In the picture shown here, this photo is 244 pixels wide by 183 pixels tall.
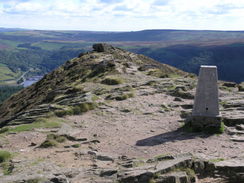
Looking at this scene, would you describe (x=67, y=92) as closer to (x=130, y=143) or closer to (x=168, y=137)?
(x=130, y=143)

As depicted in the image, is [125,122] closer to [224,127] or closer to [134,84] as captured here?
[224,127]

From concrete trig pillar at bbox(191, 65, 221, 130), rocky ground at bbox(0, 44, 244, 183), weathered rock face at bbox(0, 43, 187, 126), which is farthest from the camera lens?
weathered rock face at bbox(0, 43, 187, 126)

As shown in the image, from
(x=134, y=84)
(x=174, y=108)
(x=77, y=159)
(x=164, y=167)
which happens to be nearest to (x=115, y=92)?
(x=134, y=84)

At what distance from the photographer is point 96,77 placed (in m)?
44.9

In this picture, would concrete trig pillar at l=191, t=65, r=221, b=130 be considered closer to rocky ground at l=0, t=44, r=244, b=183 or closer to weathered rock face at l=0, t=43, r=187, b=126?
rocky ground at l=0, t=44, r=244, b=183

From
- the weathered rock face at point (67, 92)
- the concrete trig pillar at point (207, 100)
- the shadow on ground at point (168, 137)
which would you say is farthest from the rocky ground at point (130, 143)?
the concrete trig pillar at point (207, 100)

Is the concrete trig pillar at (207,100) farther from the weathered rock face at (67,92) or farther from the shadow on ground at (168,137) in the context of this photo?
the weathered rock face at (67,92)

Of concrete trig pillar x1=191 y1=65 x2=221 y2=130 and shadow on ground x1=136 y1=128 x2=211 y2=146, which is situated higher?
concrete trig pillar x1=191 y1=65 x2=221 y2=130

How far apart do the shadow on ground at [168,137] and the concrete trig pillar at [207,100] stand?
0.89m

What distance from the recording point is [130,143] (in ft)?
68.5

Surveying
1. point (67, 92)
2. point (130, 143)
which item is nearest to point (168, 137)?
point (130, 143)

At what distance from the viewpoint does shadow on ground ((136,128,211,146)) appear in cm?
2073

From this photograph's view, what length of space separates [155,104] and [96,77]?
16.2m

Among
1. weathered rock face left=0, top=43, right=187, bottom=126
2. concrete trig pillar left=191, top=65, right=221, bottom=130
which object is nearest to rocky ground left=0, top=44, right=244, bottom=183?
weathered rock face left=0, top=43, right=187, bottom=126
